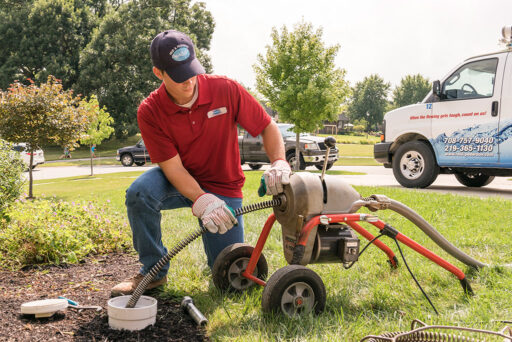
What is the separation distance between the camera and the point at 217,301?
2.79 metres

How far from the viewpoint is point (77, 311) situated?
268cm

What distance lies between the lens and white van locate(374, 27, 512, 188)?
7234mm

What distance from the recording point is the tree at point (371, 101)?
9681cm

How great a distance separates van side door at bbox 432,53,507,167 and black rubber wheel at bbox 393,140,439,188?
233 mm

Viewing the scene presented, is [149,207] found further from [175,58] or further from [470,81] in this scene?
[470,81]

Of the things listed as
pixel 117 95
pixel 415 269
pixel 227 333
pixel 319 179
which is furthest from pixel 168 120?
pixel 117 95

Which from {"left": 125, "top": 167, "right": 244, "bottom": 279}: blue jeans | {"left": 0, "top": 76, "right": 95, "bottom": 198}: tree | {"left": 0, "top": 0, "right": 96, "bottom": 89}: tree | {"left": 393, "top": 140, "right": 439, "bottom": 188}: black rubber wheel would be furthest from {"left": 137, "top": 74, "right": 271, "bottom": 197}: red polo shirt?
{"left": 0, "top": 0, "right": 96, "bottom": 89}: tree

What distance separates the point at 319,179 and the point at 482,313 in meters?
1.15

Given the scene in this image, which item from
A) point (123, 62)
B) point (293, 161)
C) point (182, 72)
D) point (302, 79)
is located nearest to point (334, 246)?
point (182, 72)

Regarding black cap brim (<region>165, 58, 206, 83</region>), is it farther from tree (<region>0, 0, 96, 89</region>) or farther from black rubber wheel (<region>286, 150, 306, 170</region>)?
tree (<region>0, 0, 96, 89</region>)

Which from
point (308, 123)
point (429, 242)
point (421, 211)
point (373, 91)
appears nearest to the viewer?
point (429, 242)

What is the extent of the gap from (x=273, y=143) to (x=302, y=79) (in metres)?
15.0

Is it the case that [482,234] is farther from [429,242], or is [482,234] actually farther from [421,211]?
[421,211]

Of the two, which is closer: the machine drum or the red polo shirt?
the machine drum
